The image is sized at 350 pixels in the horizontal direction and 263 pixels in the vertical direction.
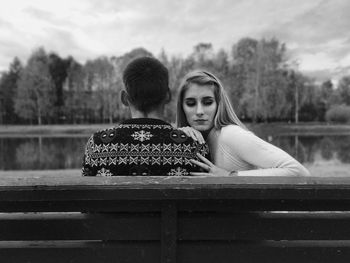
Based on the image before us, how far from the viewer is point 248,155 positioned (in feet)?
8.48

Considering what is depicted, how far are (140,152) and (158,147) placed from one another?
10 cm

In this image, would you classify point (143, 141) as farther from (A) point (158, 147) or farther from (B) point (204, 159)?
(B) point (204, 159)

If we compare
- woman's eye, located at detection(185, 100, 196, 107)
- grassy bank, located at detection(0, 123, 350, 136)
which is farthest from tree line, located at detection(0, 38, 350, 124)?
woman's eye, located at detection(185, 100, 196, 107)

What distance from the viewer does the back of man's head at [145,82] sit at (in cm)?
241

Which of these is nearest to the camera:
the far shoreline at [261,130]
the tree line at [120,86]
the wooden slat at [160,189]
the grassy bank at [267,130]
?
the wooden slat at [160,189]

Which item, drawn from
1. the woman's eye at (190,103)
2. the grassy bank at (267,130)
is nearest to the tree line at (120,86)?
the grassy bank at (267,130)

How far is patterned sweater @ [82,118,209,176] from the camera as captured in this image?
2299 mm

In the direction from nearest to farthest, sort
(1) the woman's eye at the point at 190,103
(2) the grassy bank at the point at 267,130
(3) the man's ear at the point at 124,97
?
(3) the man's ear at the point at 124,97, (1) the woman's eye at the point at 190,103, (2) the grassy bank at the point at 267,130

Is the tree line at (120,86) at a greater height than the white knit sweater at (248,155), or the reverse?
the tree line at (120,86)

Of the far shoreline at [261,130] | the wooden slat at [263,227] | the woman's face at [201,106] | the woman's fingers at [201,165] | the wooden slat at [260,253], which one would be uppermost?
the woman's face at [201,106]

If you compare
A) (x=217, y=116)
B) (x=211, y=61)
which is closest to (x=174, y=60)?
(x=211, y=61)

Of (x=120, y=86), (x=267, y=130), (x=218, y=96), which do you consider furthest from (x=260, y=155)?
(x=120, y=86)

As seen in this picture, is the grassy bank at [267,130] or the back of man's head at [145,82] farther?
the grassy bank at [267,130]

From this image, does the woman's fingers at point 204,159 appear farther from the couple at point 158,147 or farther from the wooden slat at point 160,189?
the wooden slat at point 160,189
